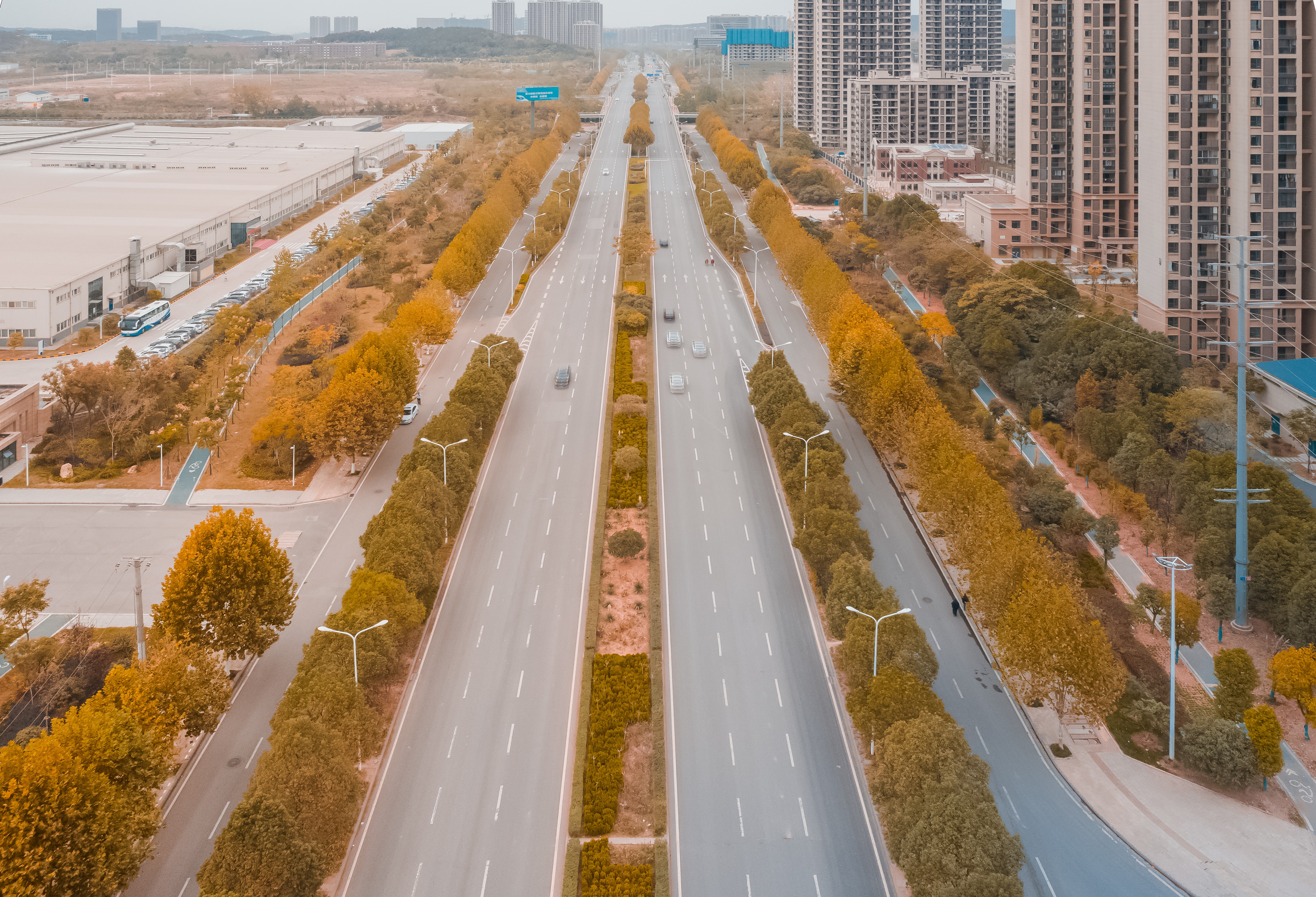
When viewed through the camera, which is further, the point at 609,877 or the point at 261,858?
the point at 609,877

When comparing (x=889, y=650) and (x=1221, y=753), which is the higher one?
(x=889, y=650)

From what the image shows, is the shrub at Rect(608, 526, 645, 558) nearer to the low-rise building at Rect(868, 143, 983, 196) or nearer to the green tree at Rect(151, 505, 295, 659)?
the green tree at Rect(151, 505, 295, 659)

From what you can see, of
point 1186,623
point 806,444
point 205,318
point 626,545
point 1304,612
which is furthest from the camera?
point 205,318

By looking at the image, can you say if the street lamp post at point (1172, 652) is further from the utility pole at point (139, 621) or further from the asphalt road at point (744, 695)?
the utility pole at point (139, 621)

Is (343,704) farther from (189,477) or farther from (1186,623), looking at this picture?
(1186,623)

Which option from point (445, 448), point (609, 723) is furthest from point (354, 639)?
point (445, 448)

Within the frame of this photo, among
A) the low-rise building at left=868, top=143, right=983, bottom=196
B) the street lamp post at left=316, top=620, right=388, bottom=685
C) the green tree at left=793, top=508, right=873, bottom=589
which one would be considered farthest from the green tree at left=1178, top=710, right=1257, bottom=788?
the low-rise building at left=868, top=143, right=983, bottom=196
